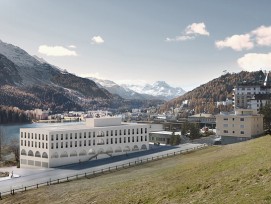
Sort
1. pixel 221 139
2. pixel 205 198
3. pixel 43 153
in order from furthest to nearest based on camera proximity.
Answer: pixel 221 139 < pixel 43 153 < pixel 205 198

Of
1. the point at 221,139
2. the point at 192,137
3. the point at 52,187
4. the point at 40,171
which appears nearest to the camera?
the point at 52,187

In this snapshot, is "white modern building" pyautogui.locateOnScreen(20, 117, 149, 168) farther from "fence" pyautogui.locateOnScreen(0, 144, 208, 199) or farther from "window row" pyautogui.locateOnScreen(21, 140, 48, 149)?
"fence" pyautogui.locateOnScreen(0, 144, 208, 199)

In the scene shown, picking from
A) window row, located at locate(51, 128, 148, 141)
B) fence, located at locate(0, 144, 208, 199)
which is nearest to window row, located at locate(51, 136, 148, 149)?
window row, located at locate(51, 128, 148, 141)

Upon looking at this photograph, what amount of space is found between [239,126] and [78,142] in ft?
161

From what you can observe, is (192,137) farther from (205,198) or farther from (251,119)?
(205,198)

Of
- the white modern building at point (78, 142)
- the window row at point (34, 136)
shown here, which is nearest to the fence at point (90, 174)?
the white modern building at point (78, 142)

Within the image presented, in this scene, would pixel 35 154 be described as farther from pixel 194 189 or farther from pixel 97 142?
pixel 194 189

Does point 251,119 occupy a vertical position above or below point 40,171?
above

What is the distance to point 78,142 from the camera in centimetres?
10231

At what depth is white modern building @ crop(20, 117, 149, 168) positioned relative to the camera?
3841 inches

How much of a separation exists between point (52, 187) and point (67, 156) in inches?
1324

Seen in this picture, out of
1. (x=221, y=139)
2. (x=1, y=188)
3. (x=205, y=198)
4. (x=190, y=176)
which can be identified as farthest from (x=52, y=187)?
(x=221, y=139)

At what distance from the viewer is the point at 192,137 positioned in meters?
131

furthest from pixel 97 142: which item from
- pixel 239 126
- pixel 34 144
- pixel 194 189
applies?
pixel 194 189
